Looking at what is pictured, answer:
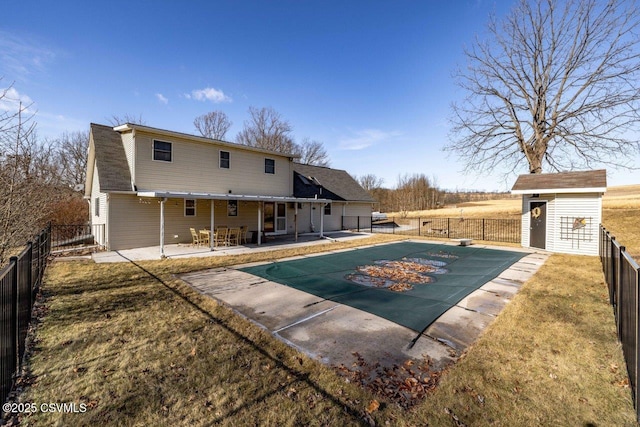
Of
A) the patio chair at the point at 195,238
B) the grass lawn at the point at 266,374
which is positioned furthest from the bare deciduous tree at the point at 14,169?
the patio chair at the point at 195,238

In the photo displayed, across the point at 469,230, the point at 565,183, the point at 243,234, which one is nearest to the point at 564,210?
the point at 565,183

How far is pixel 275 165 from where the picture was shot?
1625cm

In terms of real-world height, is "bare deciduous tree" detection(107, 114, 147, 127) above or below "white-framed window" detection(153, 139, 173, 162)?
above

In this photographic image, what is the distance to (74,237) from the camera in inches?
598

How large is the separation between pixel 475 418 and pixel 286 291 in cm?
433

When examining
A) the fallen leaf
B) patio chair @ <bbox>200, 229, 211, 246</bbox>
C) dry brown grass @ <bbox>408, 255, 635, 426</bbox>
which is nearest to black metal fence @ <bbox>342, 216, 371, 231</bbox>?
patio chair @ <bbox>200, 229, 211, 246</bbox>

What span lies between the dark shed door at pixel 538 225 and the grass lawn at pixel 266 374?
8.07 m

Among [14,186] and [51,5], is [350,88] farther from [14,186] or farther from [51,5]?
[14,186]

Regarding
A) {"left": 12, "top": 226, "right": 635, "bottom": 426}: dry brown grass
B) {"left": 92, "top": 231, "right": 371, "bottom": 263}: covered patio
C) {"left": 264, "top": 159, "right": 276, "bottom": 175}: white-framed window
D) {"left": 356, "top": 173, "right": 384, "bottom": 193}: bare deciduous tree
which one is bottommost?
{"left": 12, "top": 226, "right": 635, "bottom": 426}: dry brown grass

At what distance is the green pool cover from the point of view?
17.0 ft

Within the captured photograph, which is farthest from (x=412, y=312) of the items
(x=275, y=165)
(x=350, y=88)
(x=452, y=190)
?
(x=452, y=190)

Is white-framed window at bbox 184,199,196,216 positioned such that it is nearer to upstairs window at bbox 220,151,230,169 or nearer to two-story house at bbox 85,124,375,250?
two-story house at bbox 85,124,375,250

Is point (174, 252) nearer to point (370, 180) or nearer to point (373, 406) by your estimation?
point (373, 406)

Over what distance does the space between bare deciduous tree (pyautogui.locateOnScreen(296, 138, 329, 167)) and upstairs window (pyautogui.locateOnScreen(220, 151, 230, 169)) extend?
2581cm
